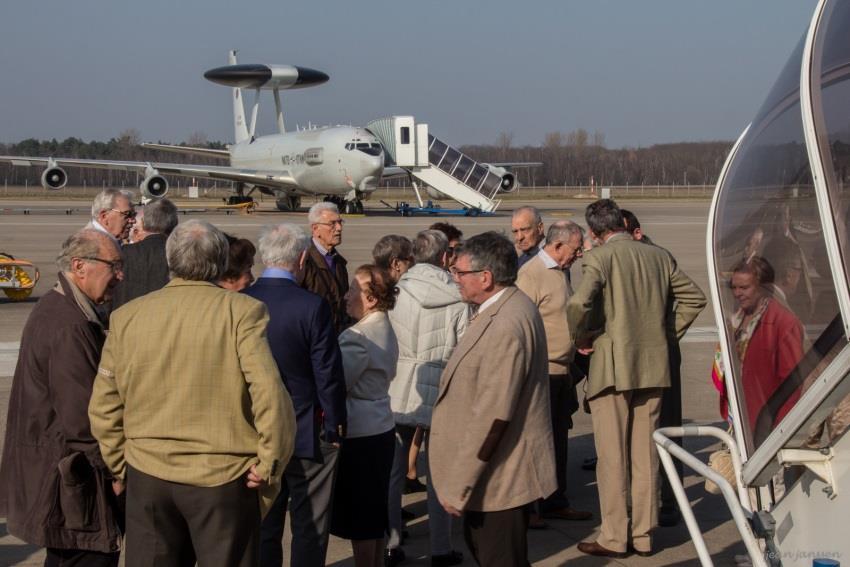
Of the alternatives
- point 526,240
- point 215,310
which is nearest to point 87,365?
point 215,310

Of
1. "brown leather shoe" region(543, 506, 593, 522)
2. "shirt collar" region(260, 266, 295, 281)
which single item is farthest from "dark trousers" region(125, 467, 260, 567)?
"brown leather shoe" region(543, 506, 593, 522)

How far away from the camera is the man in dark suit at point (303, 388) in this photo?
4.33 m

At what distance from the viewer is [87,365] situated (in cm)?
385

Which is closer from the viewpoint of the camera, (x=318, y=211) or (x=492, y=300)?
(x=492, y=300)

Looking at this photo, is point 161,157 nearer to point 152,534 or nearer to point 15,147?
point 15,147

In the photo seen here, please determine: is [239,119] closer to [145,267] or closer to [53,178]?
[53,178]

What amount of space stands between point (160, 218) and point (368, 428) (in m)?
2.03

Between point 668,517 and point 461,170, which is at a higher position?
point 461,170

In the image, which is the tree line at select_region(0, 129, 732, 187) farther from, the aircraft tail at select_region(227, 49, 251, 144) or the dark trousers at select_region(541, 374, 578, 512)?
the dark trousers at select_region(541, 374, 578, 512)

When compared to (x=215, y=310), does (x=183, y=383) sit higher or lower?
lower

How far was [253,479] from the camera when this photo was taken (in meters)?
3.56

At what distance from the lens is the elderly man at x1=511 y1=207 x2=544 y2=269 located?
6.79m

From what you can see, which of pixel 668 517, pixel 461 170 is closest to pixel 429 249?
pixel 668 517

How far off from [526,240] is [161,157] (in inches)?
4578
